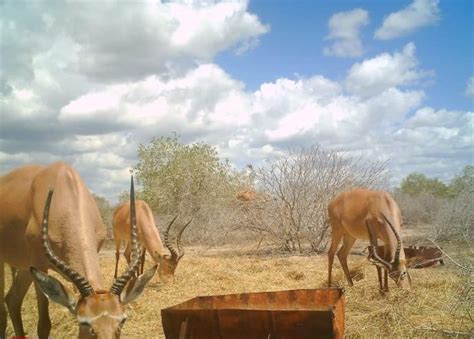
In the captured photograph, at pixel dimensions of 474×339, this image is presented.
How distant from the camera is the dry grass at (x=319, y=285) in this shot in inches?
279

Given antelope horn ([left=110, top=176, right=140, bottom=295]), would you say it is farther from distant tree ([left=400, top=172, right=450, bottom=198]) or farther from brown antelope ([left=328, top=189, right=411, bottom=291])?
distant tree ([left=400, top=172, right=450, bottom=198])

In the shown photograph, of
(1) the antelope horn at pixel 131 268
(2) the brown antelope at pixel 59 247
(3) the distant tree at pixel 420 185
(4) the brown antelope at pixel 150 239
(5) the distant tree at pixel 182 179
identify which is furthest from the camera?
(3) the distant tree at pixel 420 185

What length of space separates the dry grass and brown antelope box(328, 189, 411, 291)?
488 mm

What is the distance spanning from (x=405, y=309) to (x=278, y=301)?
8.75 feet

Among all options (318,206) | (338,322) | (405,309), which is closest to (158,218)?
(318,206)

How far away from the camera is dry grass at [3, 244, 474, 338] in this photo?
23.3 feet

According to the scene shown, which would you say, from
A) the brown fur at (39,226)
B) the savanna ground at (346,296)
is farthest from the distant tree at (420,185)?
the brown fur at (39,226)

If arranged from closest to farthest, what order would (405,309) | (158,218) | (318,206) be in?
1. (405,309)
2. (318,206)
3. (158,218)

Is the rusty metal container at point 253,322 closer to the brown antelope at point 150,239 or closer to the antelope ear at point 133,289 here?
the antelope ear at point 133,289

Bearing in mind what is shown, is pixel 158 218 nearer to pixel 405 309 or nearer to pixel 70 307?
pixel 405 309

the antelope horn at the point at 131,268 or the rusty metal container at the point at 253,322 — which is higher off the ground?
the antelope horn at the point at 131,268

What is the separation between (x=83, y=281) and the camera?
4.64 meters

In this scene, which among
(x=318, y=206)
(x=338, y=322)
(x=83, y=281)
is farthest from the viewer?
(x=318, y=206)

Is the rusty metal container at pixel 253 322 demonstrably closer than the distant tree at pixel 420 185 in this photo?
Yes
